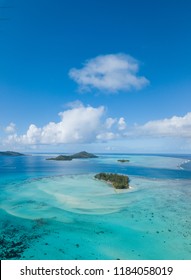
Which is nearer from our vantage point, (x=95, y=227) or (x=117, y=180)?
(x=95, y=227)

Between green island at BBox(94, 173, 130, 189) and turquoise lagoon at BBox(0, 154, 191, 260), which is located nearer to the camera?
turquoise lagoon at BBox(0, 154, 191, 260)

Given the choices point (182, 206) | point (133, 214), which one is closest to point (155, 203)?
point (182, 206)

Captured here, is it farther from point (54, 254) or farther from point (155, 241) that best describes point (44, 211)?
point (155, 241)

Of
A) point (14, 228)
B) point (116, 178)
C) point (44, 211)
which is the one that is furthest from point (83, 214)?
point (116, 178)

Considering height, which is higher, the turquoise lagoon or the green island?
the green island

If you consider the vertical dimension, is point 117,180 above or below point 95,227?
above

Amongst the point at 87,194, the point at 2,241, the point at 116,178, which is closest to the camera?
the point at 2,241

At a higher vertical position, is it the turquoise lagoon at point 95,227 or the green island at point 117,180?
the green island at point 117,180

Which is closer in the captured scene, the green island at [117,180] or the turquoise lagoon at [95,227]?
the turquoise lagoon at [95,227]

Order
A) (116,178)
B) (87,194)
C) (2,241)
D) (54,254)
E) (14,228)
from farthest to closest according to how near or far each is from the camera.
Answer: (116,178)
(87,194)
(14,228)
(2,241)
(54,254)
